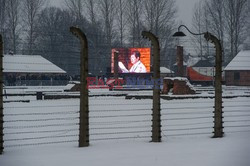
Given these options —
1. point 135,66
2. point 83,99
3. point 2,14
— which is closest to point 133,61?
point 135,66

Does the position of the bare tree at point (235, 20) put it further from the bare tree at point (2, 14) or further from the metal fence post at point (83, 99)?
the metal fence post at point (83, 99)

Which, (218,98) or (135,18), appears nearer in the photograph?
(218,98)

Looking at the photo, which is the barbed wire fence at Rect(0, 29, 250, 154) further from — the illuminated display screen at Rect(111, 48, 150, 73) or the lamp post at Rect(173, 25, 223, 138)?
the illuminated display screen at Rect(111, 48, 150, 73)

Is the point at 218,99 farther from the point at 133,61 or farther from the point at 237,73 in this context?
the point at 237,73

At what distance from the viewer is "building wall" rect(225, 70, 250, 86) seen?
43062 millimetres

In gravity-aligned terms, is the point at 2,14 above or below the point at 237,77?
above

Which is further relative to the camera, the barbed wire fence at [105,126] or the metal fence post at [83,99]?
the barbed wire fence at [105,126]

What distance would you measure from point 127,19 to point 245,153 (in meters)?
38.0

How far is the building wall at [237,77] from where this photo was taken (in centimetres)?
4306

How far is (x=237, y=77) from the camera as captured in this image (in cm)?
4459

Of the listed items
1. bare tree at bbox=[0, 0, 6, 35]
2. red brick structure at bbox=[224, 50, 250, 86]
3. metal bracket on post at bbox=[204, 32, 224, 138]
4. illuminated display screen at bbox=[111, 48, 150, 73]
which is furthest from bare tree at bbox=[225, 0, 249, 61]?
metal bracket on post at bbox=[204, 32, 224, 138]

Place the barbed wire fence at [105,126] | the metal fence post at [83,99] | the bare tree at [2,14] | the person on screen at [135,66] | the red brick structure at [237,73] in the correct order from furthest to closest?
the red brick structure at [237,73]
the person on screen at [135,66]
the bare tree at [2,14]
the barbed wire fence at [105,126]
the metal fence post at [83,99]

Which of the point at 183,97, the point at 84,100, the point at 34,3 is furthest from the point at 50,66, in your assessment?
the point at 84,100

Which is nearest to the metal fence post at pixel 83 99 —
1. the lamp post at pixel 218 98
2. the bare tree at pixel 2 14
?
the lamp post at pixel 218 98
